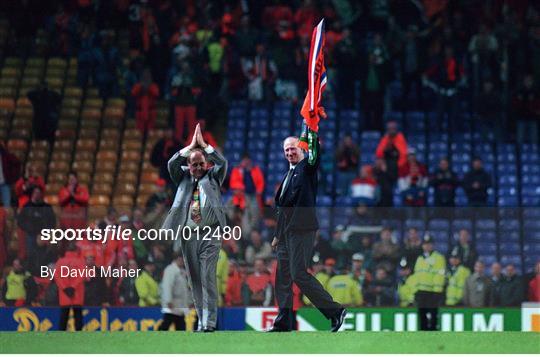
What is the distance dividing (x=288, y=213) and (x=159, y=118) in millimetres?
13488

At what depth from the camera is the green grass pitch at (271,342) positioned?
16.3 metres

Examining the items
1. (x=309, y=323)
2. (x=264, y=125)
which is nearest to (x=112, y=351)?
(x=309, y=323)

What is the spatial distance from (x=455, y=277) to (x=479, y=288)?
0.39 m

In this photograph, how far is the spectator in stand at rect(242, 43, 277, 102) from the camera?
30172mm

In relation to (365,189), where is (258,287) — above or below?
below

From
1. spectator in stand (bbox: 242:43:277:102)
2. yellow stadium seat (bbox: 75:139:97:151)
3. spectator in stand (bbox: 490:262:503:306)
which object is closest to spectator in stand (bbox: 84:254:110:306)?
spectator in stand (bbox: 490:262:503:306)

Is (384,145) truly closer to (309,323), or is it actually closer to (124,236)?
(309,323)

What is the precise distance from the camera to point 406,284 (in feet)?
62.2

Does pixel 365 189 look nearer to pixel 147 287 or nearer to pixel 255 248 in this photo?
pixel 255 248

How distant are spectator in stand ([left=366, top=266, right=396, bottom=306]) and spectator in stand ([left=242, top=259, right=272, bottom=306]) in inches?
50.1

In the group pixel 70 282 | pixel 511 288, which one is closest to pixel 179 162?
pixel 70 282

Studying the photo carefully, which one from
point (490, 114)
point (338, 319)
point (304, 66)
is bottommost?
point (338, 319)

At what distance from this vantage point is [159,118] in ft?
100

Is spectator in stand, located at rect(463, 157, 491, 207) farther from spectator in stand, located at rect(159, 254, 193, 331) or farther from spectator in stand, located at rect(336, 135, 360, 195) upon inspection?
spectator in stand, located at rect(159, 254, 193, 331)
